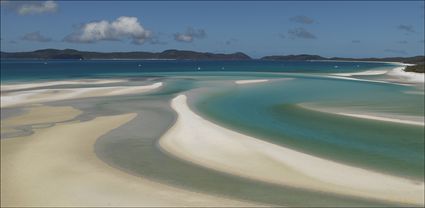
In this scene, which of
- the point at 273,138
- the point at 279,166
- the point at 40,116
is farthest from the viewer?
the point at 40,116

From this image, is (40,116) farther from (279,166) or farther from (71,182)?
(279,166)

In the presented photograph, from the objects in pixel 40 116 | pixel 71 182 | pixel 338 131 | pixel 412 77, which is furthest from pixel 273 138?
pixel 412 77

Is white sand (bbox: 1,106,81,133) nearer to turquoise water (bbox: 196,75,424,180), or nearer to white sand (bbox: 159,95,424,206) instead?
white sand (bbox: 159,95,424,206)

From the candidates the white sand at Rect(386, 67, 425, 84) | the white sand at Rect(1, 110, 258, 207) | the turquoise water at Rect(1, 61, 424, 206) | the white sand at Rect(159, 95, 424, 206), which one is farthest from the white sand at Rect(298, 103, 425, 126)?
the white sand at Rect(386, 67, 425, 84)

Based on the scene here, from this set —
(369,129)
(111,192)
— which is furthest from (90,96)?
(111,192)

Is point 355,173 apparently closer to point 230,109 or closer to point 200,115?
point 200,115
